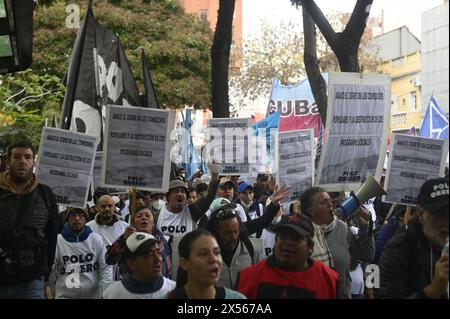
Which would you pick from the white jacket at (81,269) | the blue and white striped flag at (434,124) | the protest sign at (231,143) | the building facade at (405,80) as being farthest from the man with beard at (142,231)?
the building facade at (405,80)

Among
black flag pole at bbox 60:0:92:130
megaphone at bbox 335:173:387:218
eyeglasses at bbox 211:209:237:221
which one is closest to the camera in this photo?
eyeglasses at bbox 211:209:237:221

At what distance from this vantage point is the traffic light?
9.71 metres

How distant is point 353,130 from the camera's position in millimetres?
8688

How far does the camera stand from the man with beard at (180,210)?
9328mm

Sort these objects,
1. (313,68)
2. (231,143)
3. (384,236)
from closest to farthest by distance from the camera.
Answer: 1. (384,236)
2. (231,143)
3. (313,68)

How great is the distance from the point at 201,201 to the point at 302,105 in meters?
12.8

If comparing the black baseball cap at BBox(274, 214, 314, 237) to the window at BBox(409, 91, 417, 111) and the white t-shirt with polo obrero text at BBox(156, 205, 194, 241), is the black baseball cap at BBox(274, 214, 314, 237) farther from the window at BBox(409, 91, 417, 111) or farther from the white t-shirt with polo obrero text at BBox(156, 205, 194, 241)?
the window at BBox(409, 91, 417, 111)

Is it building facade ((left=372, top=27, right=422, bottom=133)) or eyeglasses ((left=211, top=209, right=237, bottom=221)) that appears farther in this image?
building facade ((left=372, top=27, right=422, bottom=133))

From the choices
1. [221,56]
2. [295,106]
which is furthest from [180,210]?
[295,106]

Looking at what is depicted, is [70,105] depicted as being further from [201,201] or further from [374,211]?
[374,211]

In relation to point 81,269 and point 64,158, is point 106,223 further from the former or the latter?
point 81,269

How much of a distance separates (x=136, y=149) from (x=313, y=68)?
541cm

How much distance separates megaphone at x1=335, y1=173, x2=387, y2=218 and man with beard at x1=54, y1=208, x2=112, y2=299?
208cm

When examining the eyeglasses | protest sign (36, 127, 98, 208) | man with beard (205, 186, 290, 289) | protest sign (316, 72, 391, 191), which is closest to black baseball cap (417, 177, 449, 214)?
man with beard (205, 186, 290, 289)
